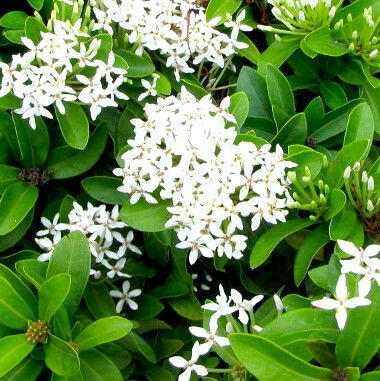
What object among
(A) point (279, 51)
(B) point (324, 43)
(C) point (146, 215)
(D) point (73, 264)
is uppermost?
(B) point (324, 43)

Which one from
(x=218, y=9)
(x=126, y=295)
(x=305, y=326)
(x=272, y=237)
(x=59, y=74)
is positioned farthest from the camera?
(x=218, y=9)

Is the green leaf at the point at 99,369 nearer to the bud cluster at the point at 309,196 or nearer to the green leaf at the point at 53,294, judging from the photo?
the green leaf at the point at 53,294

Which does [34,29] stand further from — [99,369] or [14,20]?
[99,369]

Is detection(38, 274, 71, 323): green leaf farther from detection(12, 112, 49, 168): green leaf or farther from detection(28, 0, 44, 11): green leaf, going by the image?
detection(28, 0, 44, 11): green leaf

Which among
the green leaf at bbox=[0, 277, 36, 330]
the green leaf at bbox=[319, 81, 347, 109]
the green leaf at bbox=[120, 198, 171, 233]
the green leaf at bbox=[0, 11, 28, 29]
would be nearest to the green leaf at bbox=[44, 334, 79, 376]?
the green leaf at bbox=[0, 277, 36, 330]

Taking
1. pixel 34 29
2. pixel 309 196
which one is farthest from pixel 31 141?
pixel 309 196

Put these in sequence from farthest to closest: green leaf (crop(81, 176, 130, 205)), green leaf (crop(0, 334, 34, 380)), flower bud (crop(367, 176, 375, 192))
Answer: green leaf (crop(81, 176, 130, 205)) < flower bud (crop(367, 176, 375, 192)) < green leaf (crop(0, 334, 34, 380))

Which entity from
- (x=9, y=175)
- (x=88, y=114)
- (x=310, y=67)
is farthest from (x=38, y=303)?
(x=310, y=67)
